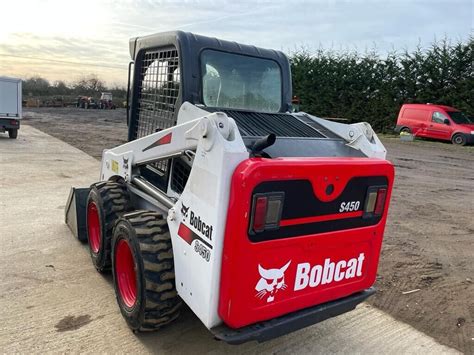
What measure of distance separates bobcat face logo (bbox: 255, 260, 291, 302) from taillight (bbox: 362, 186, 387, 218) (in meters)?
0.71

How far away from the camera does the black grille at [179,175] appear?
3182 mm

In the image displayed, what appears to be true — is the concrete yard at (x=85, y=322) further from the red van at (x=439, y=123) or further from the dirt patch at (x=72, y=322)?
the red van at (x=439, y=123)

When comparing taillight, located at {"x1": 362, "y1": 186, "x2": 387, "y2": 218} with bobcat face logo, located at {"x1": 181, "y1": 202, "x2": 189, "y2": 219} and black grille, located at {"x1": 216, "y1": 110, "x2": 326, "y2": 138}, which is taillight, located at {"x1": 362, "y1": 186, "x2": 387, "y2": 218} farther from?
bobcat face logo, located at {"x1": 181, "y1": 202, "x2": 189, "y2": 219}

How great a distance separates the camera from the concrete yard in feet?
10.2

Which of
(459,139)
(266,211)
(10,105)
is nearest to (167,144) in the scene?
(266,211)

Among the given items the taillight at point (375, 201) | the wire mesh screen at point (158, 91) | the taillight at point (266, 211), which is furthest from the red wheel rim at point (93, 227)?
the taillight at point (375, 201)

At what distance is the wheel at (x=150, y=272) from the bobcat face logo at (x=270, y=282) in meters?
0.66

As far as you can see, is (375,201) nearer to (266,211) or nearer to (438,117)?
(266,211)

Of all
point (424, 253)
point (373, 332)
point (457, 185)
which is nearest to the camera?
point (373, 332)

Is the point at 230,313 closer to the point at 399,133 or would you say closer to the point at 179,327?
the point at 179,327

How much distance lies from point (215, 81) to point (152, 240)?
1403 millimetres

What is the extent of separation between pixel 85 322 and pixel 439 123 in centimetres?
1848

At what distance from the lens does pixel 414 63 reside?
2202 centimetres

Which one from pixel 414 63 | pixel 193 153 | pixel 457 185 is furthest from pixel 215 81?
pixel 414 63
